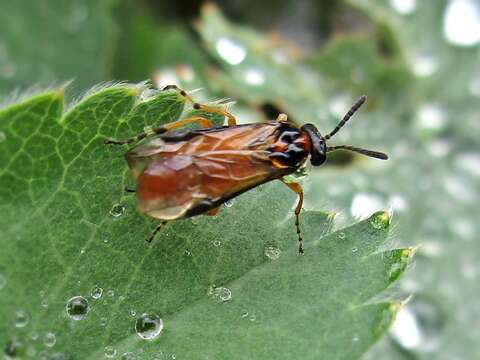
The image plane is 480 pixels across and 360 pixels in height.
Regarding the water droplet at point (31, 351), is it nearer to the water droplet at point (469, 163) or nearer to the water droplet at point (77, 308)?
the water droplet at point (77, 308)

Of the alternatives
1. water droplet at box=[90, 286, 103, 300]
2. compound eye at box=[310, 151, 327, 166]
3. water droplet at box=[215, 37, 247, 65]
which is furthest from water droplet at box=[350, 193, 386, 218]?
water droplet at box=[90, 286, 103, 300]

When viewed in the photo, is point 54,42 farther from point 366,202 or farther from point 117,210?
point 117,210

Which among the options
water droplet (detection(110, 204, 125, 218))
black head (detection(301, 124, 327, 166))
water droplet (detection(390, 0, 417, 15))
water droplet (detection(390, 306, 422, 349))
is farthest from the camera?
water droplet (detection(390, 0, 417, 15))

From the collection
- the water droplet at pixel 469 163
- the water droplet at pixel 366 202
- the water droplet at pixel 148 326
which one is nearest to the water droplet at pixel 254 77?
the water droplet at pixel 366 202

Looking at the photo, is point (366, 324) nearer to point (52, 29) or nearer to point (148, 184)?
point (148, 184)

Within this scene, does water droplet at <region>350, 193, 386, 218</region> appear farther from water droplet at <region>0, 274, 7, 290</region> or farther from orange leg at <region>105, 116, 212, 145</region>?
water droplet at <region>0, 274, 7, 290</region>

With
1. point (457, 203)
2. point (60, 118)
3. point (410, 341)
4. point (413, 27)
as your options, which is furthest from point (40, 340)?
point (413, 27)

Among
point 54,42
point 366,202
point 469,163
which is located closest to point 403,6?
point 469,163
